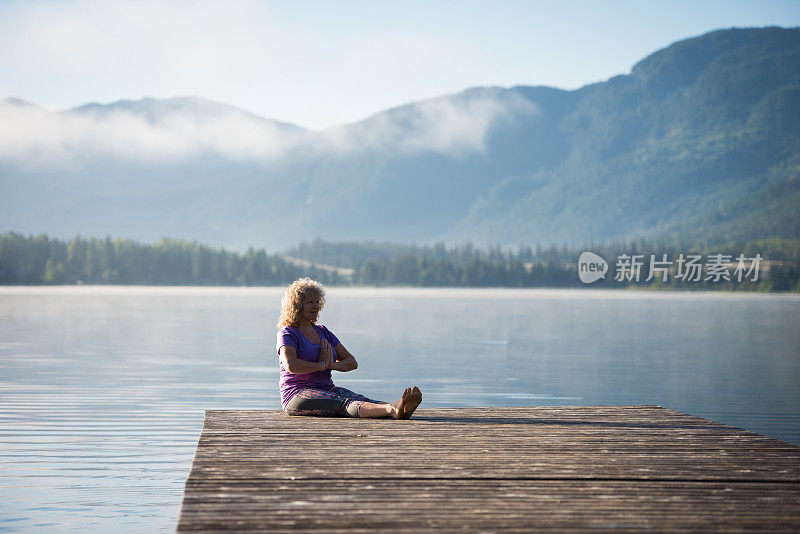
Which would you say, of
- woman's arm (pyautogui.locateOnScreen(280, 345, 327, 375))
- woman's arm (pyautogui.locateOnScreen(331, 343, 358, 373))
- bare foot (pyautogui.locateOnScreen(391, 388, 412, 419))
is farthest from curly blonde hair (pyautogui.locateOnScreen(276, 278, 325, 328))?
bare foot (pyautogui.locateOnScreen(391, 388, 412, 419))

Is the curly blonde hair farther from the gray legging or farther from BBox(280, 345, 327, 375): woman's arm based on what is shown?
the gray legging

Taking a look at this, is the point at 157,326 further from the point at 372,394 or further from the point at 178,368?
the point at 372,394

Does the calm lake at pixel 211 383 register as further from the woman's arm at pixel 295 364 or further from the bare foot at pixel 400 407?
the bare foot at pixel 400 407

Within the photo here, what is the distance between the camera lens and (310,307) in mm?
12656

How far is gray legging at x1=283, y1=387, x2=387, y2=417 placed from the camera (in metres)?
13.3

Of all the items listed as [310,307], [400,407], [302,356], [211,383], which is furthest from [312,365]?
[211,383]

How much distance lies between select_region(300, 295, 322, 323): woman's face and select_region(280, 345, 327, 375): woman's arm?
0.48 metres

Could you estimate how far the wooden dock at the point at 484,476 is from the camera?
26.5ft

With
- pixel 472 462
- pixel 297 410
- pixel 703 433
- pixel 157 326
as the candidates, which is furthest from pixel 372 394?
pixel 157 326

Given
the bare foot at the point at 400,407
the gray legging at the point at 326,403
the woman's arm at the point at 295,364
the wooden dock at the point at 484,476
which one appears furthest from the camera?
the gray legging at the point at 326,403

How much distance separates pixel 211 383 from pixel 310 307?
52.9ft

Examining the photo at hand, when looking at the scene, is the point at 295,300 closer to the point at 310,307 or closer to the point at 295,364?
the point at 310,307

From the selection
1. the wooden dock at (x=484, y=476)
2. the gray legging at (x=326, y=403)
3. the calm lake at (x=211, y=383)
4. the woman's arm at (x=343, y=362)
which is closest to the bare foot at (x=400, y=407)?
the wooden dock at (x=484, y=476)

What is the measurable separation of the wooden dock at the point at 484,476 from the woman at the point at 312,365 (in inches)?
8.1
